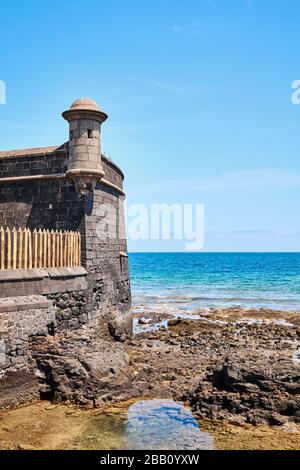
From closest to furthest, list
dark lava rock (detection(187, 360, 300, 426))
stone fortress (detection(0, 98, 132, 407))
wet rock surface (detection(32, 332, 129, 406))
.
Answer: dark lava rock (detection(187, 360, 300, 426)), wet rock surface (detection(32, 332, 129, 406)), stone fortress (detection(0, 98, 132, 407))

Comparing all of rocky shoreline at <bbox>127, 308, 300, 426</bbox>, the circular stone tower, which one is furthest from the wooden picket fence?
rocky shoreline at <bbox>127, 308, 300, 426</bbox>

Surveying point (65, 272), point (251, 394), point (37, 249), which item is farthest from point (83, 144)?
point (251, 394)

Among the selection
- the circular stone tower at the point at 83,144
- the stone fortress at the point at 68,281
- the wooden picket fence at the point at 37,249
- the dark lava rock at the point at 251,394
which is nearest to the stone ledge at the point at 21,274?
the stone fortress at the point at 68,281

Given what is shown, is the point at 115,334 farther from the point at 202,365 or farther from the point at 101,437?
the point at 101,437

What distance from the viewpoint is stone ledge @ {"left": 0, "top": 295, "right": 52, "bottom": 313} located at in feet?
32.6

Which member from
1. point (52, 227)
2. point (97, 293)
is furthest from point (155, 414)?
point (52, 227)

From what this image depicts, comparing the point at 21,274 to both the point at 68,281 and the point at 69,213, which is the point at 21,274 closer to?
the point at 68,281

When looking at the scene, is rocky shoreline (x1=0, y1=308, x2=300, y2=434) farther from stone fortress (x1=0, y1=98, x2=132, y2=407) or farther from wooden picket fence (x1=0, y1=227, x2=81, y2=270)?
wooden picket fence (x1=0, y1=227, x2=81, y2=270)

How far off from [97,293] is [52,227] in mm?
2597

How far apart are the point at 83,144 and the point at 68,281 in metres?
4.30

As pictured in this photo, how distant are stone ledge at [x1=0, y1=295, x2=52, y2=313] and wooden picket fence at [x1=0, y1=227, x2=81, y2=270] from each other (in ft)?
2.62

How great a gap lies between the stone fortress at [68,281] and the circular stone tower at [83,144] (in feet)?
0.10

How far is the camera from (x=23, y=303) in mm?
10367
